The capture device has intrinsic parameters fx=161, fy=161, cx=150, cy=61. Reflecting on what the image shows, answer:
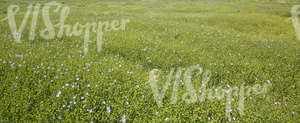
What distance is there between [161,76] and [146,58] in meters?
1.55

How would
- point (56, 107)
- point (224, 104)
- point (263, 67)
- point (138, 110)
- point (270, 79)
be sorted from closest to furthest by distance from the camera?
1. point (56, 107)
2. point (138, 110)
3. point (224, 104)
4. point (270, 79)
5. point (263, 67)

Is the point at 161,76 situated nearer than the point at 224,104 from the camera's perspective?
No

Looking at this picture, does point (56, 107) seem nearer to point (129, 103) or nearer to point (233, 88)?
point (129, 103)

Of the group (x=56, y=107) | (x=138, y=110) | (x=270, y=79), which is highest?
(x=56, y=107)

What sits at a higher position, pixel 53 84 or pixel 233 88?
pixel 53 84

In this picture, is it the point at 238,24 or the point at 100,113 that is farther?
the point at 238,24

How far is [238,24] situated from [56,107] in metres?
19.5

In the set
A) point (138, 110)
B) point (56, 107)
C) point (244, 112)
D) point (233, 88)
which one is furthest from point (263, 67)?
point (56, 107)

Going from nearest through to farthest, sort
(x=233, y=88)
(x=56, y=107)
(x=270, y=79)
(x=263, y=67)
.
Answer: (x=56, y=107) < (x=233, y=88) < (x=270, y=79) < (x=263, y=67)

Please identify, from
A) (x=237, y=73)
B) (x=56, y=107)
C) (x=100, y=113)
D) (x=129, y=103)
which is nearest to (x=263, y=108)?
(x=237, y=73)

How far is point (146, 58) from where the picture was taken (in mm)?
6789

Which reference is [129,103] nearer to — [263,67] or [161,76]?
[161,76]

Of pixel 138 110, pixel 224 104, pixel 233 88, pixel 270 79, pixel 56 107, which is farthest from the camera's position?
pixel 270 79

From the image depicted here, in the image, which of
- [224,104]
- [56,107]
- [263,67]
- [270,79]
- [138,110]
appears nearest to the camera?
[56,107]
